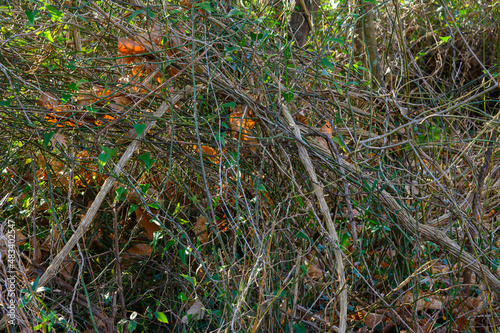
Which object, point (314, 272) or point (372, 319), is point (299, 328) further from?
point (372, 319)

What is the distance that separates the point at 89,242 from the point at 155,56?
902 mm

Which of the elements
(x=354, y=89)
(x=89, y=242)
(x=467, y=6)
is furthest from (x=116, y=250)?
(x=467, y=6)

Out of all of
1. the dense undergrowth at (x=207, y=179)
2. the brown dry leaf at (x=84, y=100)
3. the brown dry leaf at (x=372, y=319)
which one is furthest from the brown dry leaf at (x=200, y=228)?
the brown dry leaf at (x=372, y=319)

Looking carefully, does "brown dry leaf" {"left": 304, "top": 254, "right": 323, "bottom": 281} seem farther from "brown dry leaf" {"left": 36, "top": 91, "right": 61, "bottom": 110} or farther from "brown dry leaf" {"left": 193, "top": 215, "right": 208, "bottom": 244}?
"brown dry leaf" {"left": 36, "top": 91, "right": 61, "bottom": 110}

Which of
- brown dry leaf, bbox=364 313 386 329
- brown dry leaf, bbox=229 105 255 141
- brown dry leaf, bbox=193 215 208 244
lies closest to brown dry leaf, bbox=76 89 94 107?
brown dry leaf, bbox=229 105 255 141

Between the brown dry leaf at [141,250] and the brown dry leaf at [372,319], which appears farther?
the brown dry leaf at [141,250]

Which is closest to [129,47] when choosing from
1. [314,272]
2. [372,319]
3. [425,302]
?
[314,272]

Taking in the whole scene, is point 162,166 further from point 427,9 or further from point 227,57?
point 427,9

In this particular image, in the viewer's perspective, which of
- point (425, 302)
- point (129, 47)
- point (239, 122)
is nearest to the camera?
point (129, 47)

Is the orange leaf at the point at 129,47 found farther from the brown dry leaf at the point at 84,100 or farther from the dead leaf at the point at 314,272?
the dead leaf at the point at 314,272

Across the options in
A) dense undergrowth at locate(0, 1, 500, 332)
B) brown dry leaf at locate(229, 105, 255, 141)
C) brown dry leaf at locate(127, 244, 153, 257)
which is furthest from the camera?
brown dry leaf at locate(127, 244, 153, 257)

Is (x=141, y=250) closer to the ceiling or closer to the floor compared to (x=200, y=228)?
closer to the floor

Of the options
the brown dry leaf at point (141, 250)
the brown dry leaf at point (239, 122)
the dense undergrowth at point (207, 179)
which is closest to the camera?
the dense undergrowth at point (207, 179)

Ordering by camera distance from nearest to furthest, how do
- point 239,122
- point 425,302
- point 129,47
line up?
point 129,47
point 239,122
point 425,302
